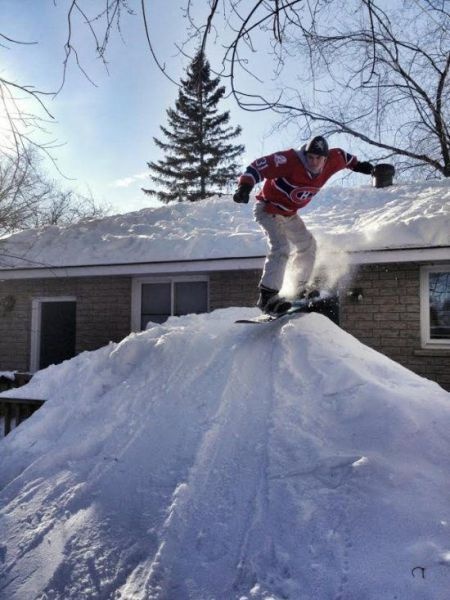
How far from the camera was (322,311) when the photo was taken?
233 inches

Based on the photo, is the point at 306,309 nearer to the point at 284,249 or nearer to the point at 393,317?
the point at 284,249

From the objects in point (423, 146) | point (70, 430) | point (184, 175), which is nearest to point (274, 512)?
point (70, 430)

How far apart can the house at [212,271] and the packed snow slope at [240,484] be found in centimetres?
396

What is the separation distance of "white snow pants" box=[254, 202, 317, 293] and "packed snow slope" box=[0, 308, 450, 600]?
3.59ft

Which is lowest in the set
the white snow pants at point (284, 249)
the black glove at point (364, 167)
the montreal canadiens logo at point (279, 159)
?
the white snow pants at point (284, 249)

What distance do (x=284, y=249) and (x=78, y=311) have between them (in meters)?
6.58

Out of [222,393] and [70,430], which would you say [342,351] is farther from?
[70,430]

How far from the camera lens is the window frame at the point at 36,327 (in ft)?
35.2

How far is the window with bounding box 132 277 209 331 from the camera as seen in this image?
9539 mm

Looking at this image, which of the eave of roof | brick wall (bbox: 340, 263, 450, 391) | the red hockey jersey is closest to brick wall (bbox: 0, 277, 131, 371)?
the eave of roof

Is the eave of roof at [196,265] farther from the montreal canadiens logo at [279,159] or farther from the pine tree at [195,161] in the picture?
the pine tree at [195,161]

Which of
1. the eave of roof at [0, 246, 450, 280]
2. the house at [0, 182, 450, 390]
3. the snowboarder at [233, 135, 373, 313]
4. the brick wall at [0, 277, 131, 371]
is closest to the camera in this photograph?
the snowboarder at [233, 135, 373, 313]

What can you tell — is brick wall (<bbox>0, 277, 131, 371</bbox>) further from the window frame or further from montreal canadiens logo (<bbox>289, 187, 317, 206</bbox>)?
montreal canadiens logo (<bbox>289, 187, 317, 206</bbox>)

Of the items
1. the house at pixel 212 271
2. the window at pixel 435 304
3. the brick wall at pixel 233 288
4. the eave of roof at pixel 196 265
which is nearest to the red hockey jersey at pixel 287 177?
the eave of roof at pixel 196 265
